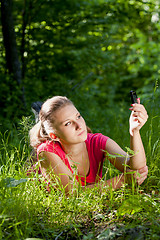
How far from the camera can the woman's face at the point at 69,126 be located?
232 centimetres

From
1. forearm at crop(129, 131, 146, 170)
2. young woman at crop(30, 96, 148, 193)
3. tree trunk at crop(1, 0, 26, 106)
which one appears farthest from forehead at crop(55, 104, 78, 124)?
tree trunk at crop(1, 0, 26, 106)

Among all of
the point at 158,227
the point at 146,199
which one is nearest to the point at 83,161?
the point at 146,199

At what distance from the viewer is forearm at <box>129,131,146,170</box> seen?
209cm

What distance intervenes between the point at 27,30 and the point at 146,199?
3.61 m

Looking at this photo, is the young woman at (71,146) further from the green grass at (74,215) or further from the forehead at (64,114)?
the green grass at (74,215)

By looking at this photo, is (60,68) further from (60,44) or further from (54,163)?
(54,163)

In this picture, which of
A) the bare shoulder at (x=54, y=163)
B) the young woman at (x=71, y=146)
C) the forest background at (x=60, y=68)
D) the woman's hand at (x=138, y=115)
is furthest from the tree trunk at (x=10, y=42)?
the woman's hand at (x=138, y=115)

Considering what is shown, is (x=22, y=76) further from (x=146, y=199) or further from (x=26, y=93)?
(x=146, y=199)

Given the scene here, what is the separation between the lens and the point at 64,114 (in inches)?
92.7

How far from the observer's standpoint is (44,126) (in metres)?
2.55

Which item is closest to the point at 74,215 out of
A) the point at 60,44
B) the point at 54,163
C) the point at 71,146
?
the point at 54,163

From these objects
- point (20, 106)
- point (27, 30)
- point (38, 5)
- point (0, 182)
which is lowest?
point (20, 106)

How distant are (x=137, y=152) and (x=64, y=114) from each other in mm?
624

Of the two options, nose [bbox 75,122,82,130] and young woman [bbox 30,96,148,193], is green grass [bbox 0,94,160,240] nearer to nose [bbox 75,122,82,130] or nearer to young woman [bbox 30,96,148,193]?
young woman [bbox 30,96,148,193]
